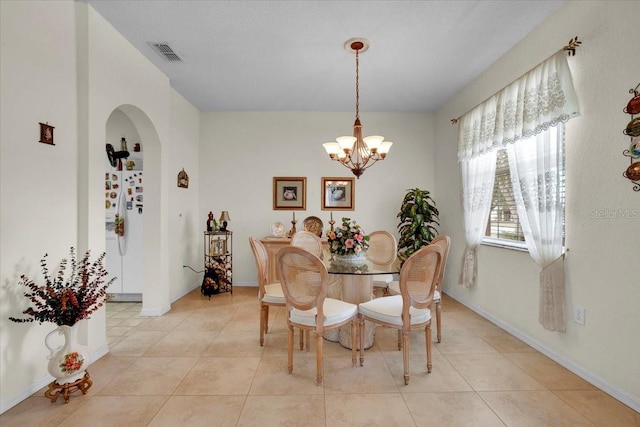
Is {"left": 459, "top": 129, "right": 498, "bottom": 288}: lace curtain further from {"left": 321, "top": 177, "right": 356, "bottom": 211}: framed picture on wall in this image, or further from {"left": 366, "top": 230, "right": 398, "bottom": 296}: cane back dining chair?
{"left": 321, "top": 177, "right": 356, "bottom": 211}: framed picture on wall

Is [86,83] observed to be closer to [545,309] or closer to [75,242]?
[75,242]

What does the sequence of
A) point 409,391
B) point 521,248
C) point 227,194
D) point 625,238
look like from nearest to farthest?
point 625,238
point 409,391
point 521,248
point 227,194

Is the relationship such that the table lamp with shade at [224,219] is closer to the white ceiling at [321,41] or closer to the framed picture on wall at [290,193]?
the framed picture on wall at [290,193]

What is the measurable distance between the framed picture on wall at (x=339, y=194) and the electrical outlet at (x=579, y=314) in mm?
3146

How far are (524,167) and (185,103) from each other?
4359 mm

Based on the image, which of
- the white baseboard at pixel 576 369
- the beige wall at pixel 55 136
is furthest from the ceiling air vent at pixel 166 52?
the white baseboard at pixel 576 369

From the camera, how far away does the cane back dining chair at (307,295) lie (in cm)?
212

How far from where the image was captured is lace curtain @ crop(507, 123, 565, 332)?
95.7 inches

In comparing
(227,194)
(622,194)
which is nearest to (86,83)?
(227,194)

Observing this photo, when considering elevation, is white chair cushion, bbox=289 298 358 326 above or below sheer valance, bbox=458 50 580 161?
below

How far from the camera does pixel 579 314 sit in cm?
231

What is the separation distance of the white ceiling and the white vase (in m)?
2.49

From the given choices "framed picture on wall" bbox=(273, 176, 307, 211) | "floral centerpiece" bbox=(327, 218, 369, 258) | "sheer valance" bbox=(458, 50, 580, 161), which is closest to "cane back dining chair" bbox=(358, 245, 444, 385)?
"floral centerpiece" bbox=(327, 218, 369, 258)

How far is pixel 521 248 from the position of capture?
2957mm
